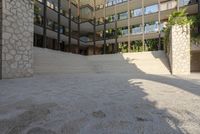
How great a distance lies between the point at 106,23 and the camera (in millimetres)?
33062

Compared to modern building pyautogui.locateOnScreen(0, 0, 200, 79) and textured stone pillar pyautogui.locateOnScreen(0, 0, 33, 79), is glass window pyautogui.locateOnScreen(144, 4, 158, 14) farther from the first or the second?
textured stone pillar pyautogui.locateOnScreen(0, 0, 33, 79)

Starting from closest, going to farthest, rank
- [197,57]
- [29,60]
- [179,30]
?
[29,60], [179,30], [197,57]

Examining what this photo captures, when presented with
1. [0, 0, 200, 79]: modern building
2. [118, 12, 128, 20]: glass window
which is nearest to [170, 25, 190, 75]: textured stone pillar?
[0, 0, 200, 79]: modern building

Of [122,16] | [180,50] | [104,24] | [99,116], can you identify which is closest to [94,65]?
[180,50]

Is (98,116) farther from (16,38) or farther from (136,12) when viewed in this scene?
(136,12)

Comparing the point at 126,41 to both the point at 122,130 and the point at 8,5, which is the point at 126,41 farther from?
the point at 122,130

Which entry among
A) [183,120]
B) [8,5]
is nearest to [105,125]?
[183,120]

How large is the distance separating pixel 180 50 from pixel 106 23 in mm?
21085

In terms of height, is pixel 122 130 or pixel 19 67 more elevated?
pixel 19 67

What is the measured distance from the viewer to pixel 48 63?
1392 centimetres

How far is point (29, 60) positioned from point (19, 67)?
749mm

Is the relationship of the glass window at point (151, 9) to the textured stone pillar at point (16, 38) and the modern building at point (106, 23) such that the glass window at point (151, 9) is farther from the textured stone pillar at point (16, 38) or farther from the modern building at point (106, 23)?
the textured stone pillar at point (16, 38)

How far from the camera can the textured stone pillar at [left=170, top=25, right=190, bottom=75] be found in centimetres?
1341

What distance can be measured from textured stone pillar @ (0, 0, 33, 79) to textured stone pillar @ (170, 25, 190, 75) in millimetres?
9531
